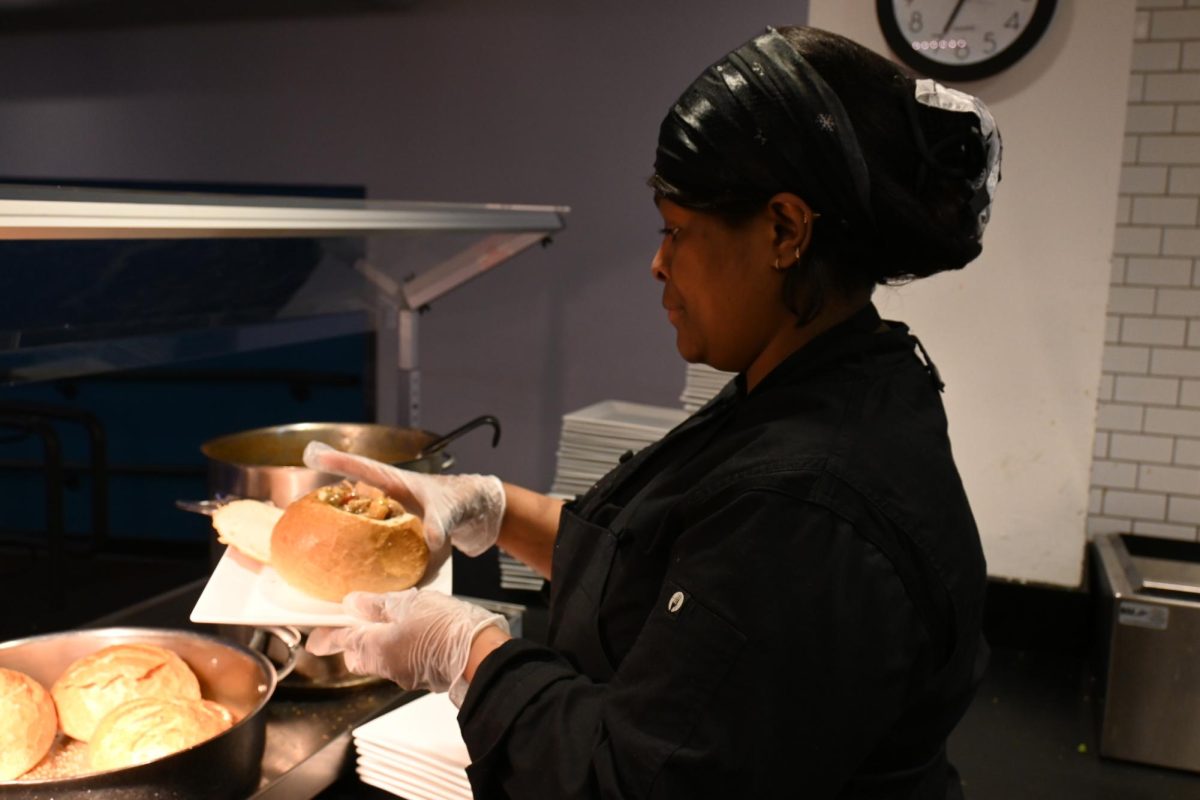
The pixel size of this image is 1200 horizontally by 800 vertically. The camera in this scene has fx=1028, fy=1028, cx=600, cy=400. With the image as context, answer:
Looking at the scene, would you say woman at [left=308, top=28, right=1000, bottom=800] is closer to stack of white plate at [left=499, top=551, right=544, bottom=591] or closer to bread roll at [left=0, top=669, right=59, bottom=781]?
bread roll at [left=0, top=669, right=59, bottom=781]

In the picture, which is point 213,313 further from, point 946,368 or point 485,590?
point 946,368

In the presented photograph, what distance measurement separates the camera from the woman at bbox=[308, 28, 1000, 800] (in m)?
0.81

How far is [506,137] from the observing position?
360 cm

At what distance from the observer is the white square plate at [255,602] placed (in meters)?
1.21

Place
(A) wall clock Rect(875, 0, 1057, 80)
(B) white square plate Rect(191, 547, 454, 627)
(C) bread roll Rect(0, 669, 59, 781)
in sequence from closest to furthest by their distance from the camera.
→ (C) bread roll Rect(0, 669, 59, 781) < (B) white square plate Rect(191, 547, 454, 627) < (A) wall clock Rect(875, 0, 1057, 80)

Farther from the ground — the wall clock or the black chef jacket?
the wall clock

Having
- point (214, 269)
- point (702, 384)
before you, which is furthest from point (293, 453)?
point (702, 384)

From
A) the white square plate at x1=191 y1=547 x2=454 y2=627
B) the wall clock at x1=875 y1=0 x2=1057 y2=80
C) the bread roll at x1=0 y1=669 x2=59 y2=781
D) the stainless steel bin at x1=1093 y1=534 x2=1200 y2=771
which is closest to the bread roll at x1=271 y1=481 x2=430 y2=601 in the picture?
the white square plate at x1=191 y1=547 x2=454 y2=627

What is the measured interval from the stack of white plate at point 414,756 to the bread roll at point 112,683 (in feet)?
0.79

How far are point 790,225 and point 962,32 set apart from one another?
4.89 ft

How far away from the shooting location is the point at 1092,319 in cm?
212

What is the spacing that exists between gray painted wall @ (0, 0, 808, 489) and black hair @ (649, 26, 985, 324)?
2458 millimetres

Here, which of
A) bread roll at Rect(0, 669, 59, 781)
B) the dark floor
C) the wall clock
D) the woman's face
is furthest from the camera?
the wall clock

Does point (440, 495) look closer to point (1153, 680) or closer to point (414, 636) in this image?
point (414, 636)
